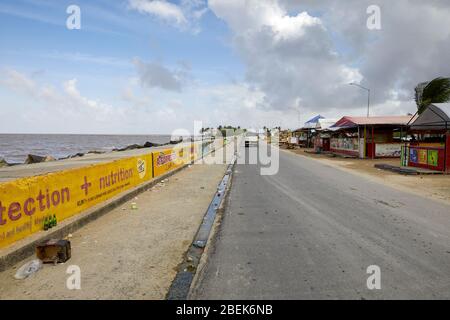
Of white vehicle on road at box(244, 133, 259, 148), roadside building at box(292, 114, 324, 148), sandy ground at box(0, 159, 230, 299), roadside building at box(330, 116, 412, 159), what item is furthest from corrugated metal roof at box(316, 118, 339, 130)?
sandy ground at box(0, 159, 230, 299)

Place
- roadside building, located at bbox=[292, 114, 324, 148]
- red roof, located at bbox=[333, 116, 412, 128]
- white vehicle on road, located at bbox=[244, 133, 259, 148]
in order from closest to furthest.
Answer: red roof, located at bbox=[333, 116, 412, 128]
roadside building, located at bbox=[292, 114, 324, 148]
white vehicle on road, located at bbox=[244, 133, 259, 148]

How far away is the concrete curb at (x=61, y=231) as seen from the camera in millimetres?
5109

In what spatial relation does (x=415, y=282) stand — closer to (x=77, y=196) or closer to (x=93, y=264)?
(x=93, y=264)

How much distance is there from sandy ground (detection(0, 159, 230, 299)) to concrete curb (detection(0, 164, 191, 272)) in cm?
15

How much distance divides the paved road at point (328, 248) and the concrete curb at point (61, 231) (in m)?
3.14

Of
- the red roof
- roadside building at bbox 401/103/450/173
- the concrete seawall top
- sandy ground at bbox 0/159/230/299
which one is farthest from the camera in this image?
the red roof

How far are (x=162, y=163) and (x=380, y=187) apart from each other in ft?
32.4

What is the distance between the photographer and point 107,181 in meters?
9.46

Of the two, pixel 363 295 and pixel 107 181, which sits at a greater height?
pixel 107 181

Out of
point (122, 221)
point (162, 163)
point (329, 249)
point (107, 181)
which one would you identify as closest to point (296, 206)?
point (329, 249)

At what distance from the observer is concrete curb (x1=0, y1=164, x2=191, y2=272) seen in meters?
5.11

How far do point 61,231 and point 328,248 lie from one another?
5.22 m

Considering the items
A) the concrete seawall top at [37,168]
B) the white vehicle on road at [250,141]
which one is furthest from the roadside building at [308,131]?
the concrete seawall top at [37,168]

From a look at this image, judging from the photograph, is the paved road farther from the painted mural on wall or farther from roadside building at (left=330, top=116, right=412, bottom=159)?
the painted mural on wall
